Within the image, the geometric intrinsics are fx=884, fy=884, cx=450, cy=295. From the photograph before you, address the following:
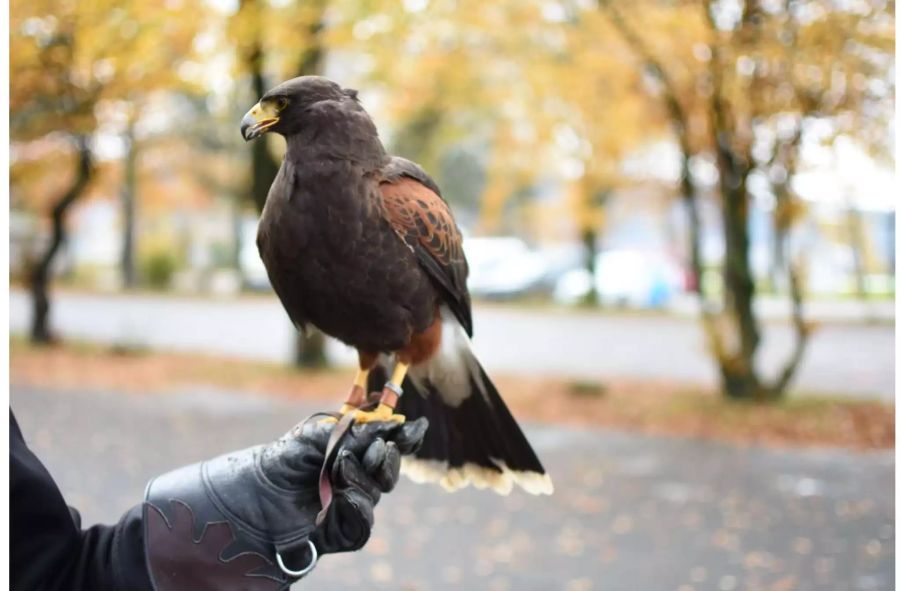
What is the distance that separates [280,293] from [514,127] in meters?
8.12

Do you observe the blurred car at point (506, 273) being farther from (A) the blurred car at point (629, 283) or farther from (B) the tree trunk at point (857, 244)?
(B) the tree trunk at point (857, 244)

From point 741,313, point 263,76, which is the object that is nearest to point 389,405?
point 263,76

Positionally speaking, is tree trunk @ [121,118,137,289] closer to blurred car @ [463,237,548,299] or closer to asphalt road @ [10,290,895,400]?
asphalt road @ [10,290,895,400]

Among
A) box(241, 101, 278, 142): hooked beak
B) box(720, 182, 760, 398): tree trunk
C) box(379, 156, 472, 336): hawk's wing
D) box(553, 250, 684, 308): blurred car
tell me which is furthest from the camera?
box(553, 250, 684, 308): blurred car

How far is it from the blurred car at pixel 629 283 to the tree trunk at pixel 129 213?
7568 millimetres

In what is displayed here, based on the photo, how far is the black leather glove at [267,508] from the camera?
136cm

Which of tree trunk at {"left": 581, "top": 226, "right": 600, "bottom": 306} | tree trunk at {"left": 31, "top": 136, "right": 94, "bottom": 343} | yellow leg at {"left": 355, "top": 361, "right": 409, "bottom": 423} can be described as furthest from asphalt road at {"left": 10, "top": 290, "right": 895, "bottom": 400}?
yellow leg at {"left": 355, "top": 361, "right": 409, "bottom": 423}

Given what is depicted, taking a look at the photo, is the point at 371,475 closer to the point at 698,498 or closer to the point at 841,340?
the point at 698,498

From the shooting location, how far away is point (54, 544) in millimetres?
1411

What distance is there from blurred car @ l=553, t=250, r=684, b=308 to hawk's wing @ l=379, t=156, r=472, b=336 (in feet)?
46.2

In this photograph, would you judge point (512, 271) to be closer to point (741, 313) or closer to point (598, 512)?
point (741, 313)

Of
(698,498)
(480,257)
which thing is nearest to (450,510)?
(698,498)

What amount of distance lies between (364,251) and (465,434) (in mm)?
472

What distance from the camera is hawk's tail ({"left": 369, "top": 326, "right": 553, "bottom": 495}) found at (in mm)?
1562
